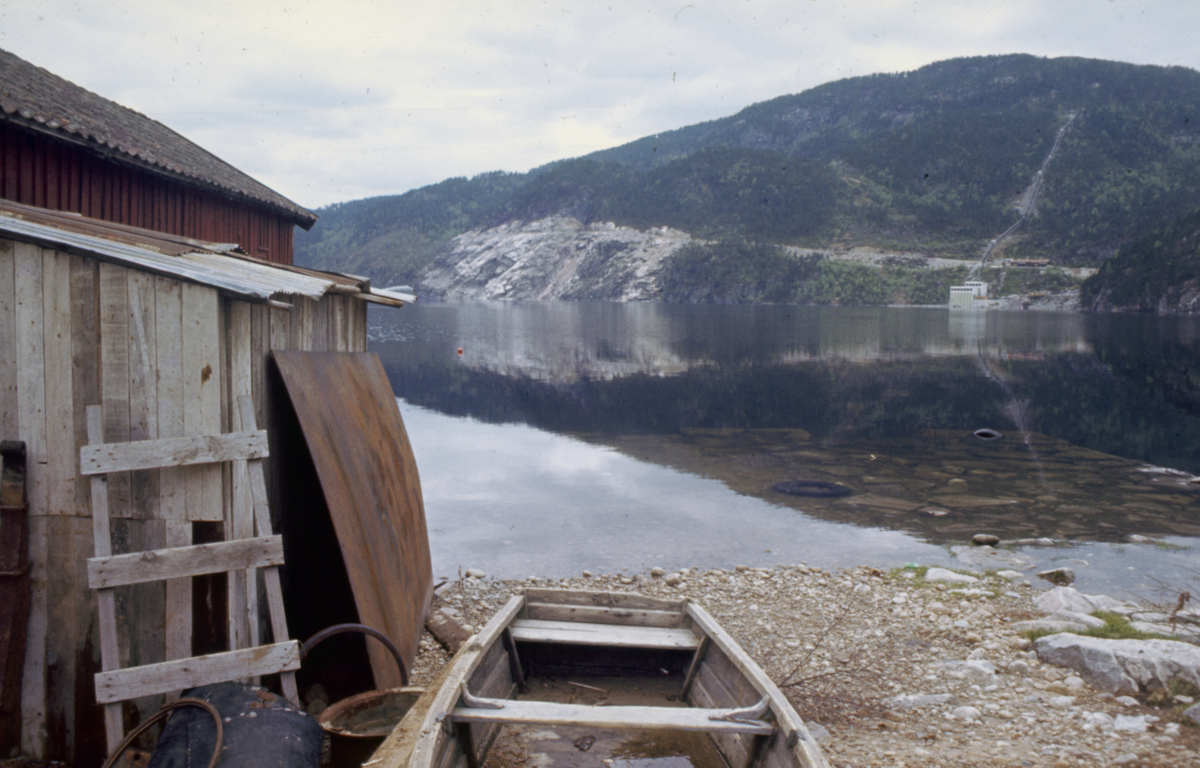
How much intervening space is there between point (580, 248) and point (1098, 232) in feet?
261

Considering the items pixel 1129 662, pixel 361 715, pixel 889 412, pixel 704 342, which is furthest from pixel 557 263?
pixel 361 715

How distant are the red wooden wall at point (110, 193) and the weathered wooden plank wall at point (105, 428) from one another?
8087 mm

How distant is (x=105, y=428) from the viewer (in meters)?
4.07

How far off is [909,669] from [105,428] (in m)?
5.65

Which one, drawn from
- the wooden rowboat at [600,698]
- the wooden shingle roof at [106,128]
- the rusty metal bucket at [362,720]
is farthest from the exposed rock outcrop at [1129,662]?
the wooden shingle roof at [106,128]

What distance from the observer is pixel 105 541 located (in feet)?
12.7

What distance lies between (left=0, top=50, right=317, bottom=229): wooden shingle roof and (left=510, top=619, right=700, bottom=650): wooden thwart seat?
9247mm

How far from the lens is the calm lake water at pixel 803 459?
1016 cm

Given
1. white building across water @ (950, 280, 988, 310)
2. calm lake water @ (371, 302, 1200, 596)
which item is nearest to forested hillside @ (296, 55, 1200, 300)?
white building across water @ (950, 280, 988, 310)

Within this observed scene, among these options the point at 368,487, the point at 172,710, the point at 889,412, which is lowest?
the point at 889,412

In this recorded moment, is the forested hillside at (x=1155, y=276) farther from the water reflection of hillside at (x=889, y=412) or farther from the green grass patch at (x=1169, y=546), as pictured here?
the green grass patch at (x=1169, y=546)

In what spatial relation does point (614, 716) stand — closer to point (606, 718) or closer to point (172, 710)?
point (606, 718)

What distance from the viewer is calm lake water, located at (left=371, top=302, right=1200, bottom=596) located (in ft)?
33.3

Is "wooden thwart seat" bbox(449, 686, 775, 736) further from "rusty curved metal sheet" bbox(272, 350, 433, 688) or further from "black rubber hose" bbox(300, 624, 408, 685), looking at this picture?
"rusty curved metal sheet" bbox(272, 350, 433, 688)
